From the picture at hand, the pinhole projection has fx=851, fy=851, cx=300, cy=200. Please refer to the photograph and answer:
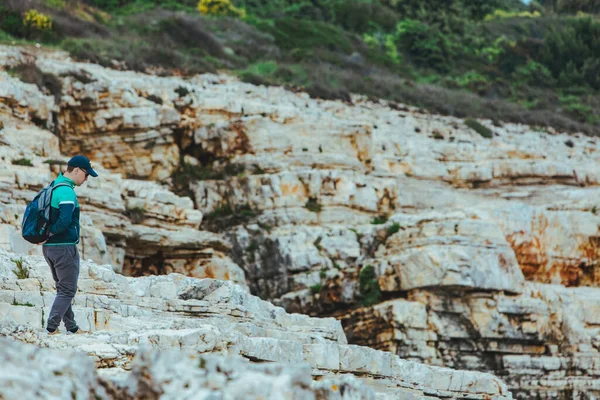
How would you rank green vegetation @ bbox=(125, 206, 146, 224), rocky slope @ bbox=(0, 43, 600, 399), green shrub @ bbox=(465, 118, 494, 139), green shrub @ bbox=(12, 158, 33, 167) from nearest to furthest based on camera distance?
green shrub @ bbox=(12, 158, 33, 167) < rocky slope @ bbox=(0, 43, 600, 399) < green vegetation @ bbox=(125, 206, 146, 224) < green shrub @ bbox=(465, 118, 494, 139)

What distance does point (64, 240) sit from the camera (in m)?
7.81

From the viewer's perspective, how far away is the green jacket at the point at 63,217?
7.64m

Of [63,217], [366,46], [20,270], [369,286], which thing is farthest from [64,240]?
[366,46]

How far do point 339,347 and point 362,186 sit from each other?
465 inches

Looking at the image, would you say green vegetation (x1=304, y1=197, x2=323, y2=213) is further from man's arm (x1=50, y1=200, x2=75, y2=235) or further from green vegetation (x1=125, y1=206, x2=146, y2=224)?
man's arm (x1=50, y1=200, x2=75, y2=235)

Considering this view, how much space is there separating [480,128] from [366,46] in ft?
55.1

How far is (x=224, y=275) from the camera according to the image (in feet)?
63.7

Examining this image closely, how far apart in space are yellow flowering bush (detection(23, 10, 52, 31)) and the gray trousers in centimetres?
2213

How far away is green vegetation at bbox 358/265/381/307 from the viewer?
18.7 m

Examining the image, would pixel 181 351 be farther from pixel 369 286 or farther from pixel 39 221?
pixel 369 286

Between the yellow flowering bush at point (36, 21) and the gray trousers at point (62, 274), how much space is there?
22.1m

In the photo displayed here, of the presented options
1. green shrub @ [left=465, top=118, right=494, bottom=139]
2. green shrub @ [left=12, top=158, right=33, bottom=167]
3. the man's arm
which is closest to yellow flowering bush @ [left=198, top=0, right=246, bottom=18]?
green shrub @ [left=465, top=118, right=494, bottom=139]

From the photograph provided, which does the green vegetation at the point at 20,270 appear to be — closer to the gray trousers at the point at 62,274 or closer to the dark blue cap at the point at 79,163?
the gray trousers at the point at 62,274

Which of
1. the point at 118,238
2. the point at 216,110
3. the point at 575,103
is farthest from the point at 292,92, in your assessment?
the point at 575,103
